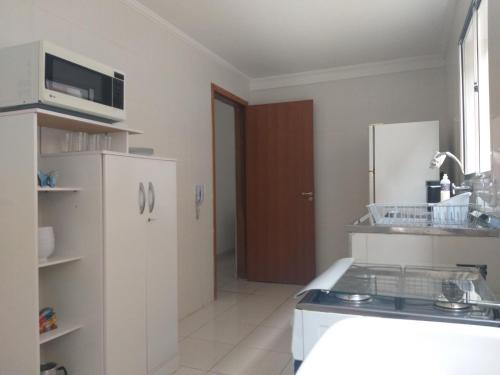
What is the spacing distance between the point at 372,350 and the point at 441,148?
3673 millimetres

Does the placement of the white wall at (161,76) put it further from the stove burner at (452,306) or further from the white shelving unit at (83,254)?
the stove burner at (452,306)

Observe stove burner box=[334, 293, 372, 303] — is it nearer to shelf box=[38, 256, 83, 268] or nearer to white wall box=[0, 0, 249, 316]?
shelf box=[38, 256, 83, 268]

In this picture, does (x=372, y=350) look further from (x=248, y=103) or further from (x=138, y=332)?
(x=248, y=103)

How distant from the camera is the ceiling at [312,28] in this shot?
2.94m

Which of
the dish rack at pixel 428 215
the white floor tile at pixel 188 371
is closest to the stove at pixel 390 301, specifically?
the dish rack at pixel 428 215

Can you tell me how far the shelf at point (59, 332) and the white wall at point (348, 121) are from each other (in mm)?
3153

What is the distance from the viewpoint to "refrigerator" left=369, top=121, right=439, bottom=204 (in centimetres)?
340

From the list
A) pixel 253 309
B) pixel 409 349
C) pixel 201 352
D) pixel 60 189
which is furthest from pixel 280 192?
pixel 409 349

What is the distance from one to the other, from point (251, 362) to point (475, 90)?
220 centimetres

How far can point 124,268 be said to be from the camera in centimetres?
207

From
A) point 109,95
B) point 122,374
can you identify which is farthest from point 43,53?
point 122,374

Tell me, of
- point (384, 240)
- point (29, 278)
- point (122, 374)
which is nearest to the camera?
point (29, 278)

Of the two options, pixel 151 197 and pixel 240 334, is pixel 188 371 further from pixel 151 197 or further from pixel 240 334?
pixel 151 197

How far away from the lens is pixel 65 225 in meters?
2.00
